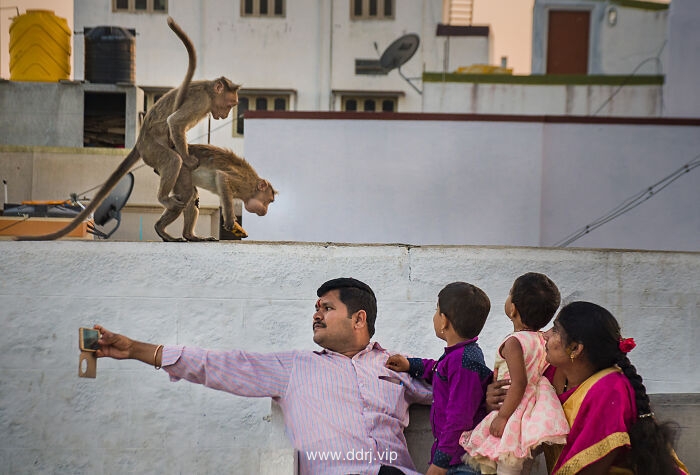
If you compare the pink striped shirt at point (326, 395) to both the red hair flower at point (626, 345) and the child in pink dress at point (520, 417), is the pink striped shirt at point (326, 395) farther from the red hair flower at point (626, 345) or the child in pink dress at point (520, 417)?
the red hair flower at point (626, 345)

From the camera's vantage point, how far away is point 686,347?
5.77m

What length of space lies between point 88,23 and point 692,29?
11814mm

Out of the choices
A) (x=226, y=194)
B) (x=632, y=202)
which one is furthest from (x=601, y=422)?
(x=632, y=202)

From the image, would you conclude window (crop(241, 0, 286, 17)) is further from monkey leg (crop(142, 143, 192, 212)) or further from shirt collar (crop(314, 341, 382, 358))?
shirt collar (crop(314, 341, 382, 358))

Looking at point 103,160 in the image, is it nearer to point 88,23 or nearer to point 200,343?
point 200,343

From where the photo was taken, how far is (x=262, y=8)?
64.1 feet

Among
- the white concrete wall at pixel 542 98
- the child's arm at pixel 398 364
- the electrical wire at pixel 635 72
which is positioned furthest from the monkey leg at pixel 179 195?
the electrical wire at pixel 635 72

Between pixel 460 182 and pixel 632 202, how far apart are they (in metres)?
1.67

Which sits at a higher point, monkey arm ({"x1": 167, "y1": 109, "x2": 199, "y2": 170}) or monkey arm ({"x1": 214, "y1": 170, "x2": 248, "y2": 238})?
monkey arm ({"x1": 167, "y1": 109, "x2": 199, "y2": 170})

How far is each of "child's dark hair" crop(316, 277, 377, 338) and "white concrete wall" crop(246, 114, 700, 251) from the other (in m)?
4.88

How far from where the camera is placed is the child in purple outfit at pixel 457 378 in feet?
11.3

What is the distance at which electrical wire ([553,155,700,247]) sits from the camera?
9.15 metres

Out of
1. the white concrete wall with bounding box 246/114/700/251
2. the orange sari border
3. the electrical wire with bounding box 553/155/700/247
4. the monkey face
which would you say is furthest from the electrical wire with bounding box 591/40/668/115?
the orange sari border

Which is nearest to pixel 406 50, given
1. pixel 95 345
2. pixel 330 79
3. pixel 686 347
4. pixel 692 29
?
pixel 692 29
